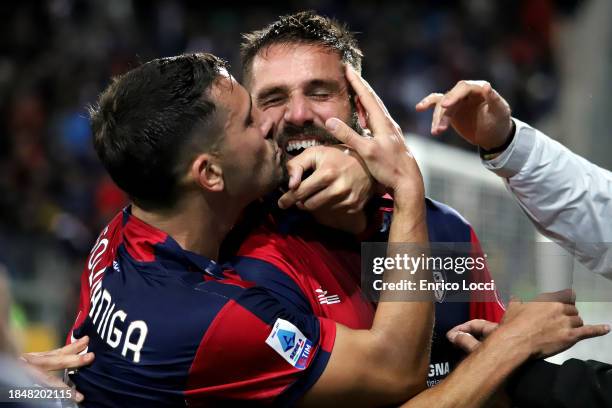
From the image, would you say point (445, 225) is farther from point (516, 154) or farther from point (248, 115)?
point (248, 115)

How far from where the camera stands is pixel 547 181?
3125 millimetres

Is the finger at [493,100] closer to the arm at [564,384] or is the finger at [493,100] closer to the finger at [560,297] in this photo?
the finger at [560,297]

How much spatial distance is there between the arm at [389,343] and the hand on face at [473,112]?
23 centimetres

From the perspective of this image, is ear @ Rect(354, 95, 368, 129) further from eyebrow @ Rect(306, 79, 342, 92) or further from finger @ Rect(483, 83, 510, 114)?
finger @ Rect(483, 83, 510, 114)

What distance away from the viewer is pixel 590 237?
122 inches

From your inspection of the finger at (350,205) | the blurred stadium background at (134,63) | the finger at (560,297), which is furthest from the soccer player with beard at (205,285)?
the blurred stadium background at (134,63)

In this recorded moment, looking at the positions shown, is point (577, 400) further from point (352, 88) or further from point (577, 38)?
point (577, 38)

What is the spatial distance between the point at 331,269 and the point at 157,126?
27.2 inches

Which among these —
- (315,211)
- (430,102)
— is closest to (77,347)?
(315,211)

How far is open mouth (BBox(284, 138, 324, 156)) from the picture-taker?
3021 mm

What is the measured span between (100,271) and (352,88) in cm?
101

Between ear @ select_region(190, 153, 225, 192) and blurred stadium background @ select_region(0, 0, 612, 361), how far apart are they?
215 inches

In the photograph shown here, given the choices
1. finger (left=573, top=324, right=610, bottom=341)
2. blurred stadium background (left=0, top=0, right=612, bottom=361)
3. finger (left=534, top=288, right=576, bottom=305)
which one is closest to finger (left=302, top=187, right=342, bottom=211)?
finger (left=534, top=288, right=576, bottom=305)

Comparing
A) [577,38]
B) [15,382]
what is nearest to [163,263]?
[15,382]
